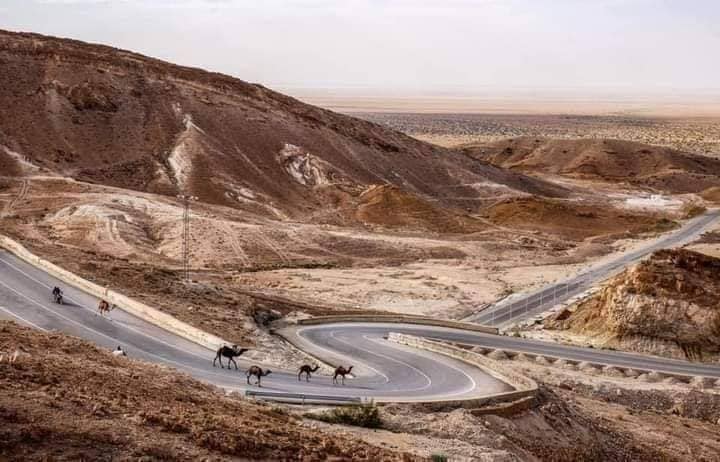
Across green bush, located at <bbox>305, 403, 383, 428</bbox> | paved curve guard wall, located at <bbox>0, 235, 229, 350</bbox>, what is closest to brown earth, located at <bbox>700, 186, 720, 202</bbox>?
paved curve guard wall, located at <bbox>0, 235, 229, 350</bbox>

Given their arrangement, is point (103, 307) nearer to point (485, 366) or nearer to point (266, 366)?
point (266, 366)

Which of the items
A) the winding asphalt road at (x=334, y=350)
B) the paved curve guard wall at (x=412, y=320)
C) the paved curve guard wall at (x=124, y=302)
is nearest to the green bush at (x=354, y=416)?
the winding asphalt road at (x=334, y=350)

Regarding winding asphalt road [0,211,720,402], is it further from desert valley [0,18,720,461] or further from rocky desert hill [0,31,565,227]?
rocky desert hill [0,31,565,227]

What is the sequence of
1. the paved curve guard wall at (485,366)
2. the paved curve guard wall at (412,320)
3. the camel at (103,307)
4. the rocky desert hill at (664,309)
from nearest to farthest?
the paved curve guard wall at (485,366)
the camel at (103,307)
the rocky desert hill at (664,309)
the paved curve guard wall at (412,320)

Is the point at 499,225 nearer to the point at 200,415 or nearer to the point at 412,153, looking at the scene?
the point at 412,153

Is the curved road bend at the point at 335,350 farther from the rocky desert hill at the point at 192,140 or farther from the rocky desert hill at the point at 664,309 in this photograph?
the rocky desert hill at the point at 192,140

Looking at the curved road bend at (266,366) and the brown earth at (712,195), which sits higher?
the brown earth at (712,195)

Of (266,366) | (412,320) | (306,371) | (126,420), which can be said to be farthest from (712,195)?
(126,420)
